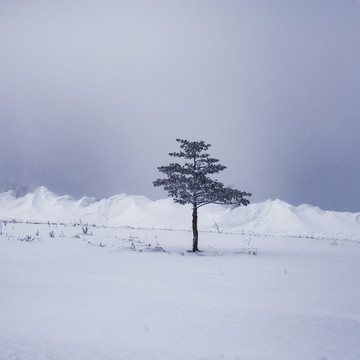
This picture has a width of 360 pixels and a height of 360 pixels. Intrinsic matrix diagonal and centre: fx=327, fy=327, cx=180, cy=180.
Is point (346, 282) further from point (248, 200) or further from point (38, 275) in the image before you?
point (248, 200)

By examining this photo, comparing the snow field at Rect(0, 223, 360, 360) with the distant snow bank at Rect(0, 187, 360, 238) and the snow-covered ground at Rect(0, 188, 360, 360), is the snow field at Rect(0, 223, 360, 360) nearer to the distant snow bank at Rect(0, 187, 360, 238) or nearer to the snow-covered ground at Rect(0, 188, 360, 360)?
the snow-covered ground at Rect(0, 188, 360, 360)

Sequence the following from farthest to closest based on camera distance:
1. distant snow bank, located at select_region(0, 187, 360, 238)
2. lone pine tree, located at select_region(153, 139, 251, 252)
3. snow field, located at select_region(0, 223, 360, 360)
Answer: distant snow bank, located at select_region(0, 187, 360, 238) < lone pine tree, located at select_region(153, 139, 251, 252) < snow field, located at select_region(0, 223, 360, 360)

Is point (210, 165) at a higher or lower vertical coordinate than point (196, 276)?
higher

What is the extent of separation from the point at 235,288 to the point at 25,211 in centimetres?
6292

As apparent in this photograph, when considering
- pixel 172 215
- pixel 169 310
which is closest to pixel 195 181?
pixel 169 310

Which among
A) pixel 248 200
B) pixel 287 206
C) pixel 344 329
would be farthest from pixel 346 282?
pixel 287 206

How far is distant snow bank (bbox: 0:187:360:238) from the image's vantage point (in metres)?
49.7

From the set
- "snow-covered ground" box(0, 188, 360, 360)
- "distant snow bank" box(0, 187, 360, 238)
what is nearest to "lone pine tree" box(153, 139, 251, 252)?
"snow-covered ground" box(0, 188, 360, 360)

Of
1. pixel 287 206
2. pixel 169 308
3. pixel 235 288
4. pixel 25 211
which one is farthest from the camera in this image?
pixel 25 211

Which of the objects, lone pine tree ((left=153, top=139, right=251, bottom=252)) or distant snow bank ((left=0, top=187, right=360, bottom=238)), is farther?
distant snow bank ((left=0, top=187, right=360, bottom=238))

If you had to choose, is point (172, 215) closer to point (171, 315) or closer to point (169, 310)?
point (169, 310)

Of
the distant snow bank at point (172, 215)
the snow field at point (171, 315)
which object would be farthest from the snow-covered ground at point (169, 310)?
the distant snow bank at point (172, 215)

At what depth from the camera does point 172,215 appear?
5775 cm

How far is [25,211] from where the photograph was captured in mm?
61688
